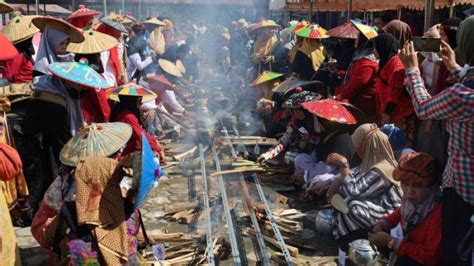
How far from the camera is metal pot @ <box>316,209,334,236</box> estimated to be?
5.70 meters

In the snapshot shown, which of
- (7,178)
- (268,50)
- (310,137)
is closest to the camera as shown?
(7,178)

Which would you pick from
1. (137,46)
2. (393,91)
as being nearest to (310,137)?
(393,91)

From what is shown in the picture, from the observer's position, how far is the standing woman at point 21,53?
6.53m

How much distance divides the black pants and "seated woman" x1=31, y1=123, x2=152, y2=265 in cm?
245

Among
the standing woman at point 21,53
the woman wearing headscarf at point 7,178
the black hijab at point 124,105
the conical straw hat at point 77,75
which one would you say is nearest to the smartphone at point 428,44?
the conical straw hat at point 77,75

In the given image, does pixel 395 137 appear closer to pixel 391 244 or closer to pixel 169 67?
pixel 391 244

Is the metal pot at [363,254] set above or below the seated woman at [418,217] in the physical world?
below

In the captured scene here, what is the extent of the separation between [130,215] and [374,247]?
233cm

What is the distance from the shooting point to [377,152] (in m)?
5.11

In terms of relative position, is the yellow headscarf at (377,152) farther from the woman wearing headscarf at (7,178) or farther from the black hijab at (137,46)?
the black hijab at (137,46)

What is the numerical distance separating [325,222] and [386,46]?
8.34 feet

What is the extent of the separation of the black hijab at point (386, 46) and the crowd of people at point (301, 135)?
0.06 ft

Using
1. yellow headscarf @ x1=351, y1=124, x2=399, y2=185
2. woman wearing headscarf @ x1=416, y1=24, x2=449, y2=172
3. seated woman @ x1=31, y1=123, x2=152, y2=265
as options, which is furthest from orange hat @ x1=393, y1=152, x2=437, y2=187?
seated woman @ x1=31, y1=123, x2=152, y2=265

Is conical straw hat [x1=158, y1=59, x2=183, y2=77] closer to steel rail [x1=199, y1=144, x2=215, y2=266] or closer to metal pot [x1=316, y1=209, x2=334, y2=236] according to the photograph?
steel rail [x1=199, y1=144, x2=215, y2=266]
